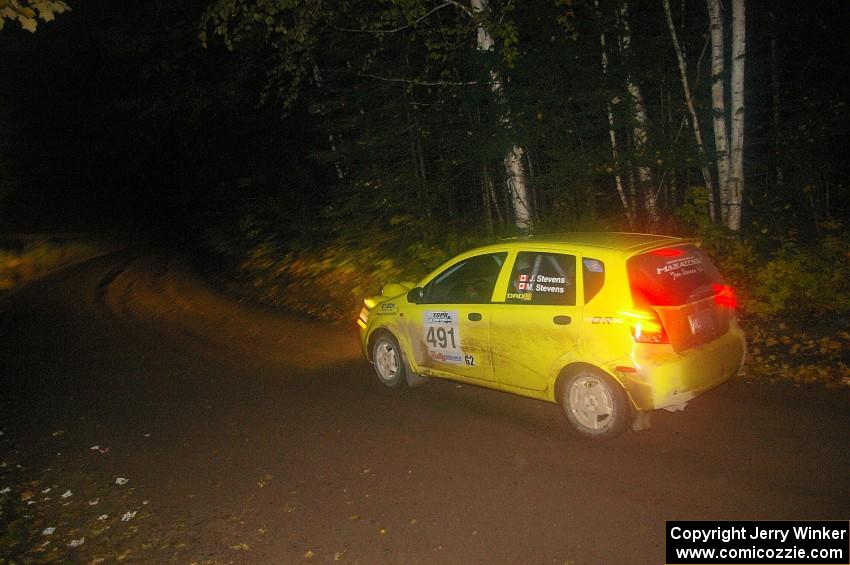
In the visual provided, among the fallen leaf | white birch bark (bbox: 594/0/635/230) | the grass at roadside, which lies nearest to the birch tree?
white birch bark (bbox: 594/0/635/230)

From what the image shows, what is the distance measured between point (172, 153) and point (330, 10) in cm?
2769

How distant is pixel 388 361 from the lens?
27.3 feet

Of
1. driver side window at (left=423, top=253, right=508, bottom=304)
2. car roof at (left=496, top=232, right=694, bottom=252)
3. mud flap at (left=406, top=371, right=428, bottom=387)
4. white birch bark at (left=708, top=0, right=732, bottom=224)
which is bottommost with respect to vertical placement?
mud flap at (left=406, top=371, right=428, bottom=387)

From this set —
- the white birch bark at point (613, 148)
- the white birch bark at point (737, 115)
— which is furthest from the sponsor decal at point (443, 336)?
the white birch bark at point (737, 115)

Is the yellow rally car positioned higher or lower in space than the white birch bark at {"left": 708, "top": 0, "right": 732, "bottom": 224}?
lower

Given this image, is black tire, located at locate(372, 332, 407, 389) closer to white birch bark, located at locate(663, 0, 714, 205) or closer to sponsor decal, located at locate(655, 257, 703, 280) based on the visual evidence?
sponsor decal, located at locate(655, 257, 703, 280)

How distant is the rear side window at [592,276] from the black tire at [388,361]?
8.99ft

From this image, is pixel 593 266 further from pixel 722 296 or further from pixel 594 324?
pixel 722 296

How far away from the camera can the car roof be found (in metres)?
6.15

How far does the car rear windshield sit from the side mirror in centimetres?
258

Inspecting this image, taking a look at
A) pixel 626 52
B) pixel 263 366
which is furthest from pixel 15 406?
pixel 626 52

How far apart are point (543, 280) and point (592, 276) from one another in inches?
21.3

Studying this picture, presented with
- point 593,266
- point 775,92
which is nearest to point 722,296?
point 593,266

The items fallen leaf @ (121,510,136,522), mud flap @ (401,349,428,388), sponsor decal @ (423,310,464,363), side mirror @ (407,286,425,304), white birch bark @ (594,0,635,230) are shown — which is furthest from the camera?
white birch bark @ (594,0,635,230)
